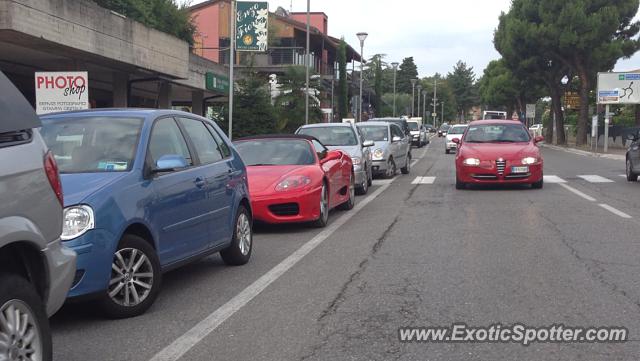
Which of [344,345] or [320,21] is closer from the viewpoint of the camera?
[344,345]

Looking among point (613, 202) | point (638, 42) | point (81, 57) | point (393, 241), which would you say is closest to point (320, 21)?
point (638, 42)

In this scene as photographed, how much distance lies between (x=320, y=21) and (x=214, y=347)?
58.4m

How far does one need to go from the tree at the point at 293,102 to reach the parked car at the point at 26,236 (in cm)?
2781

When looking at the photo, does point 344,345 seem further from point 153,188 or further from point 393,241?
point 393,241

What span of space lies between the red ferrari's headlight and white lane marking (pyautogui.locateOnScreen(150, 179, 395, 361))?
78cm

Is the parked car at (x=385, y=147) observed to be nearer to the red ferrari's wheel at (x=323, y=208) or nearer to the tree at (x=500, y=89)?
the red ferrari's wheel at (x=323, y=208)

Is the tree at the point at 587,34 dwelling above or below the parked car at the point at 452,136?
above

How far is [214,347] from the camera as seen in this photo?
496 centimetres

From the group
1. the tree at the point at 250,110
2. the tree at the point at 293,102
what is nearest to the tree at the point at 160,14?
the tree at the point at 293,102

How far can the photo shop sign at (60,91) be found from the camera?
41.8 ft

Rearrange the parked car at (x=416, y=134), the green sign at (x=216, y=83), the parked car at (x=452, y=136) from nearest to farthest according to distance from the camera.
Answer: the green sign at (x=216, y=83) → the parked car at (x=452, y=136) → the parked car at (x=416, y=134)

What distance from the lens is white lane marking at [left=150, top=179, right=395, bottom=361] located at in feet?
16.1

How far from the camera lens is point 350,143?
1605 centimetres

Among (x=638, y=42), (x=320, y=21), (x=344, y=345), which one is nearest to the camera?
(x=344, y=345)
